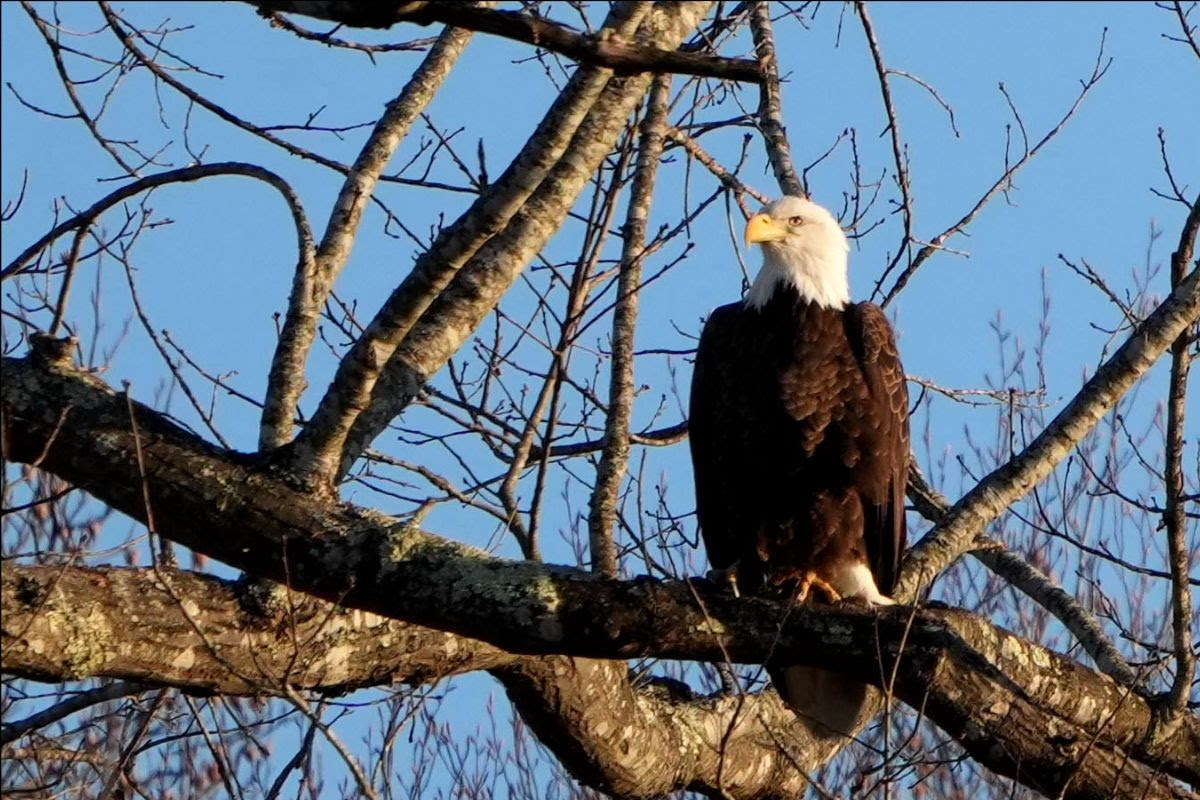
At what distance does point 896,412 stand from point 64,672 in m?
2.46

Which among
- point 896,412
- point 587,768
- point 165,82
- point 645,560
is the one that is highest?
point 165,82

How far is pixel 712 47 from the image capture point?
14.5 feet

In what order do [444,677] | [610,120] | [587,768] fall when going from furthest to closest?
[587,768] → [444,677] → [610,120]

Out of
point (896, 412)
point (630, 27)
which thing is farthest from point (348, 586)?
point (896, 412)

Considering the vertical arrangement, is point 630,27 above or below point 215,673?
above

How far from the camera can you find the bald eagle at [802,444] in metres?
4.50

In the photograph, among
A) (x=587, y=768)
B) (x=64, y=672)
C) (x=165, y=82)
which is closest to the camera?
Answer: (x=64, y=672)

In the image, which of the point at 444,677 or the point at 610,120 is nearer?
the point at 610,120

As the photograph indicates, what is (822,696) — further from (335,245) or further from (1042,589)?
(335,245)

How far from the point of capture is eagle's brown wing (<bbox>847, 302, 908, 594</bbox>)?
4.53 meters

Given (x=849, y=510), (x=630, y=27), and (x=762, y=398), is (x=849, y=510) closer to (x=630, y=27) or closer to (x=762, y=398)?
(x=762, y=398)

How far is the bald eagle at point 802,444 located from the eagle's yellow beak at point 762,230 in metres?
0.10

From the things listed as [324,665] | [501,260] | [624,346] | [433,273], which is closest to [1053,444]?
[624,346]

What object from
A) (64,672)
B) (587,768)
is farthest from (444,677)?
(64,672)
